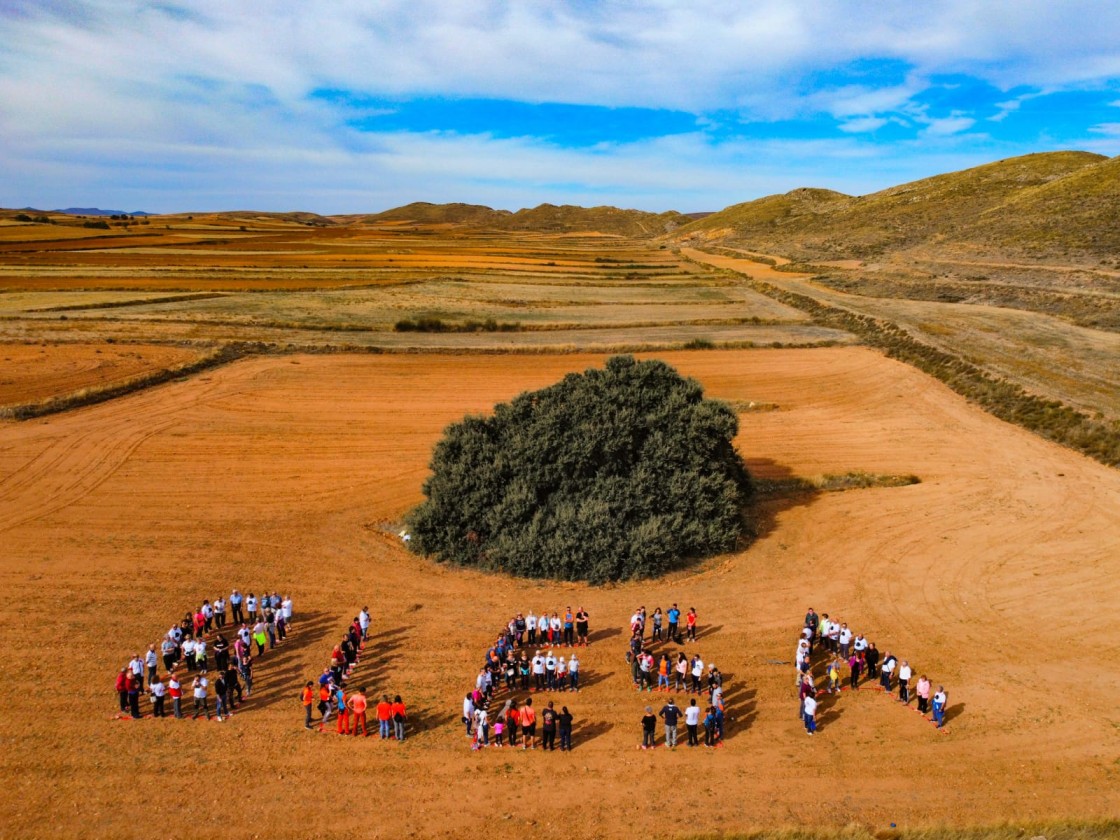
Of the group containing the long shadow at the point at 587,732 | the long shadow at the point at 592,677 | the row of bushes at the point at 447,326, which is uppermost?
the row of bushes at the point at 447,326

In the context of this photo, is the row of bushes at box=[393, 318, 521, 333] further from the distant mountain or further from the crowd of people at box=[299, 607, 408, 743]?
the distant mountain

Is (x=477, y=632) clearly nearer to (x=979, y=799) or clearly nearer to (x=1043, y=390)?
(x=979, y=799)

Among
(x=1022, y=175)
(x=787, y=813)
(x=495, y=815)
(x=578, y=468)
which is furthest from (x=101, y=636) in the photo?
(x=1022, y=175)

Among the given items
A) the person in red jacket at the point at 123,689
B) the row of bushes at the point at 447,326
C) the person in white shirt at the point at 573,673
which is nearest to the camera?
the person in red jacket at the point at 123,689

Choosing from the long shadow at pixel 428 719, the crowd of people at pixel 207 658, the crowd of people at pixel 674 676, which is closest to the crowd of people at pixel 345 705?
the long shadow at pixel 428 719

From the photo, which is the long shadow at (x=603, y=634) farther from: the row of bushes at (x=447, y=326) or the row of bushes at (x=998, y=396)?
the row of bushes at (x=447, y=326)

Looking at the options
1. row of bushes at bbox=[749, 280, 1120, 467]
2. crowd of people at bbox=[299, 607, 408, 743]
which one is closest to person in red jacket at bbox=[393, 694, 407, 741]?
crowd of people at bbox=[299, 607, 408, 743]
